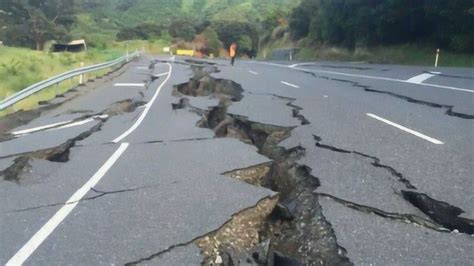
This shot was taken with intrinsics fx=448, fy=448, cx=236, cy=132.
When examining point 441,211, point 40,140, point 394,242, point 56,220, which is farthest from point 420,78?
point 56,220

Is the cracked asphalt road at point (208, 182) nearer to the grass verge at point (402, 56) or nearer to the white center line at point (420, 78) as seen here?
the white center line at point (420, 78)

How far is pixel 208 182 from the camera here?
5453 millimetres

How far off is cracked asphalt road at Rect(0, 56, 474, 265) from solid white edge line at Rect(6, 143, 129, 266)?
13 millimetres

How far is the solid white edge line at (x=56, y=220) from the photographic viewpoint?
12.1ft

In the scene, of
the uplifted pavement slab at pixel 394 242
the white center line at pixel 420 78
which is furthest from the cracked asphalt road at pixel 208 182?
the white center line at pixel 420 78

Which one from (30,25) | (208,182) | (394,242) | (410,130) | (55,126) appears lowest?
(55,126)

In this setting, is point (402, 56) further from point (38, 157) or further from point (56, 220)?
point (56, 220)

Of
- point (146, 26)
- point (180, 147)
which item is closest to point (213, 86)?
point (180, 147)

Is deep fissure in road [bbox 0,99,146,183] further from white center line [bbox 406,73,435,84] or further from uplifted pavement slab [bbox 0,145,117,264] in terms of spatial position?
white center line [bbox 406,73,435,84]

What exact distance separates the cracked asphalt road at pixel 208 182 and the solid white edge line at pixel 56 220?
13 millimetres

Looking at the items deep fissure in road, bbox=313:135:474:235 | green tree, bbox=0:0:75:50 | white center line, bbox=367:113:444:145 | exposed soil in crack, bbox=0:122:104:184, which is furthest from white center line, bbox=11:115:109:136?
green tree, bbox=0:0:75:50

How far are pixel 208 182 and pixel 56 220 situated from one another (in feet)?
5.87

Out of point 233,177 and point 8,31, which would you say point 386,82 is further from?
point 8,31

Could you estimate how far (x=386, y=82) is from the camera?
15250mm
